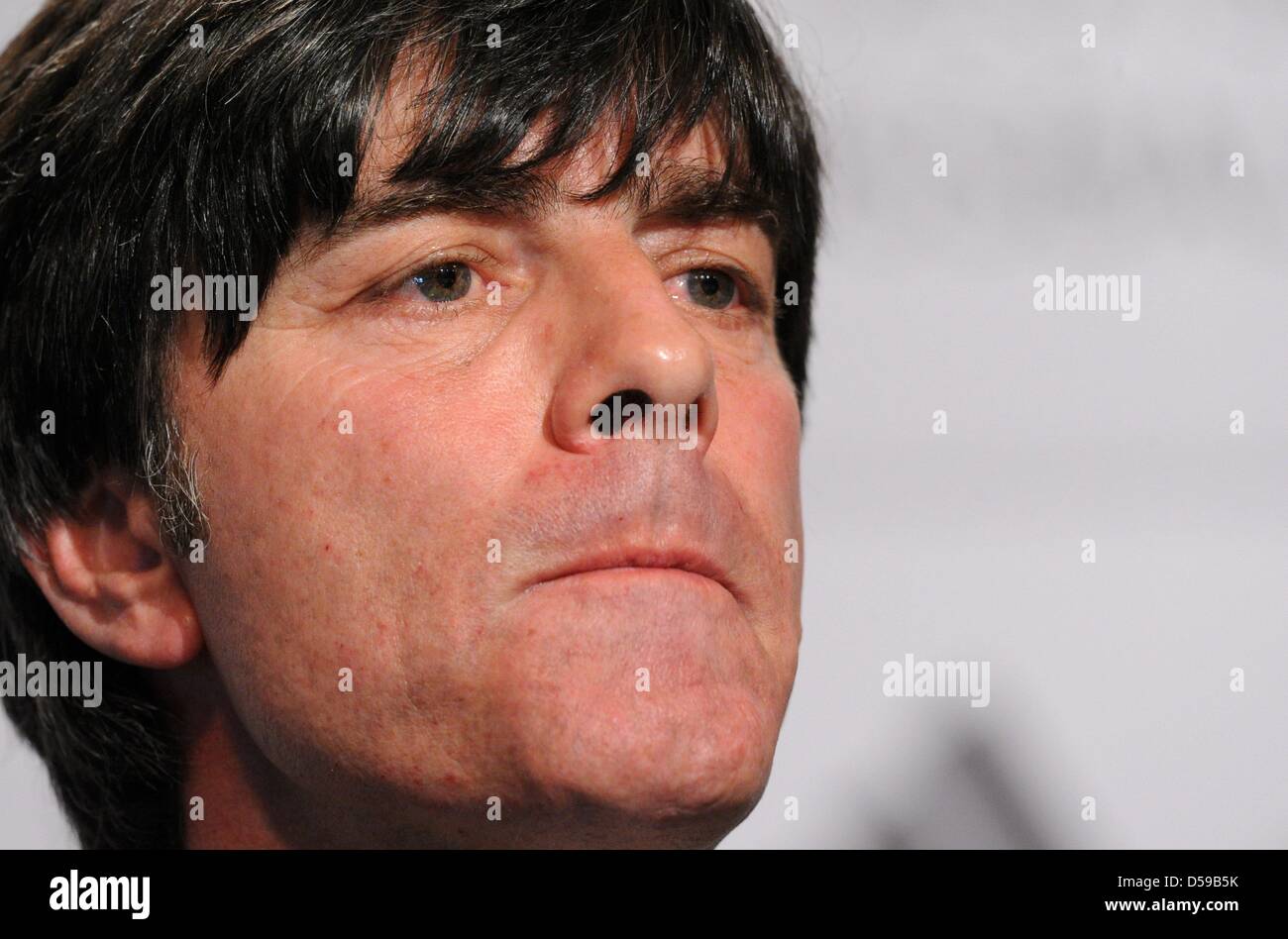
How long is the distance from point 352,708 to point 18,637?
63 cm

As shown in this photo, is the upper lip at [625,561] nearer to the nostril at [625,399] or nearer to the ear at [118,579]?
the nostril at [625,399]

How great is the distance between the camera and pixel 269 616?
1268mm

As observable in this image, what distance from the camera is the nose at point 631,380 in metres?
1.21

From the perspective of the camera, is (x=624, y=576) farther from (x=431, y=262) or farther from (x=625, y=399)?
(x=431, y=262)

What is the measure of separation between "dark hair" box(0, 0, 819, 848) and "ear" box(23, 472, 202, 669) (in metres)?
0.03

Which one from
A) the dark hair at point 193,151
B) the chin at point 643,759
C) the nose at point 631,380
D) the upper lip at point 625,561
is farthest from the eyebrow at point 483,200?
the chin at point 643,759

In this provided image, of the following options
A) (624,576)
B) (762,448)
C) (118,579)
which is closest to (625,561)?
(624,576)

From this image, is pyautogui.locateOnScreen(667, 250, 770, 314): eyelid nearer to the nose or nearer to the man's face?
the man's face

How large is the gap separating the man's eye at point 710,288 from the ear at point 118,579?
61cm

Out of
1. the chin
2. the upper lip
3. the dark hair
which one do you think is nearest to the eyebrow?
the dark hair

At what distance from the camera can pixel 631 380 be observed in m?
1.21

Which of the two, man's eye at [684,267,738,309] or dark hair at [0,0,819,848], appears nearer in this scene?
dark hair at [0,0,819,848]

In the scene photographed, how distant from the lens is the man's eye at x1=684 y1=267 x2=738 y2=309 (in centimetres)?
147

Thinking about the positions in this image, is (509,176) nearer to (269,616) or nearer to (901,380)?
(269,616)
